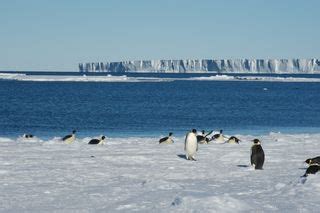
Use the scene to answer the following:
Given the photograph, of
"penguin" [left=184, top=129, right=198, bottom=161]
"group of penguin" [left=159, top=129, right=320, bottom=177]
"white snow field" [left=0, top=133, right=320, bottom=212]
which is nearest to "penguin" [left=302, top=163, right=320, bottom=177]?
"group of penguin" [left=159, top=129, right=320, bottom=177]

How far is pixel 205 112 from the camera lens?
5828 cm

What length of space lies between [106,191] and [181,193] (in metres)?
1.50

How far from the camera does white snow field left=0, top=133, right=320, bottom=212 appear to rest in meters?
9.19

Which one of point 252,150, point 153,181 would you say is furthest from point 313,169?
point 153,181

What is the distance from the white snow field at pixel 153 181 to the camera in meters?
9.19

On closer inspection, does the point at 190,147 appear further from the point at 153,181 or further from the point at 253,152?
the point at 153,181

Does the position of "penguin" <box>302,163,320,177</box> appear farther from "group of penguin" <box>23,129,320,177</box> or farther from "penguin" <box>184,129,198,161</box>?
"penguin" <box>184,129,198,161</box>

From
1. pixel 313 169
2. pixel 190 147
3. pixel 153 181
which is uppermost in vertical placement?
pixel 313 169

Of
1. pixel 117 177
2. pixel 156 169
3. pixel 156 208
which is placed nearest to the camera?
pixel 156 208

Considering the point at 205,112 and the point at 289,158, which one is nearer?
the point at 289,158

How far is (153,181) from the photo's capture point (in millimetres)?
11891

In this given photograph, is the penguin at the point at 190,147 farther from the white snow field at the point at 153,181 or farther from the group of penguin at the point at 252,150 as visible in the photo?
the white snow field at the point at 153,181

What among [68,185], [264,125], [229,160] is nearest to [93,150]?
[229,160]

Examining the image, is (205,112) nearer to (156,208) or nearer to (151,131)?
(151,131)
